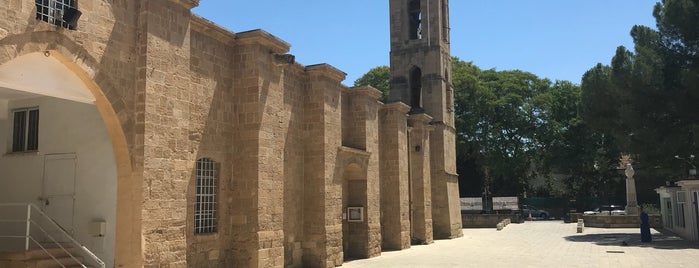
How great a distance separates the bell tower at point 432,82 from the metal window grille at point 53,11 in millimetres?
19171

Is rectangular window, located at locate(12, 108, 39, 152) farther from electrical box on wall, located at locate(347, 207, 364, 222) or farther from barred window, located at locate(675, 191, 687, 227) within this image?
barred window, located at locate(675, 191, 687, 227)

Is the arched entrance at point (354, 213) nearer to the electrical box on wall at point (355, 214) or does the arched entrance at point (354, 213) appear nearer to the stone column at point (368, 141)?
the electrical box on wall at point (355, 214)

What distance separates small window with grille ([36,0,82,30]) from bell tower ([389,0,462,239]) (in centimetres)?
1913

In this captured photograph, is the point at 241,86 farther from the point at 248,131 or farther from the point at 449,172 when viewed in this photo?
the point at 449,172

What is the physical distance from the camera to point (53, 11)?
8641 mm

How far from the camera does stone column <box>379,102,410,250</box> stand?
2088cm

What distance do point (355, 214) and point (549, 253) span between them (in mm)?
6542

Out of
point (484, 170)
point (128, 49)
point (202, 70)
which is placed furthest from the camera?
point (484, 170)

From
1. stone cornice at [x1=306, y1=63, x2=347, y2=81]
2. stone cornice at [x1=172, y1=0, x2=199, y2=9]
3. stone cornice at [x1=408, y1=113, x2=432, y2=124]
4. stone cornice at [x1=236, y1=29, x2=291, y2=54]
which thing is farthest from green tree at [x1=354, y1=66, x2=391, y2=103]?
stone cornice at [x1=172, y1=0, x2=199, y2=9]

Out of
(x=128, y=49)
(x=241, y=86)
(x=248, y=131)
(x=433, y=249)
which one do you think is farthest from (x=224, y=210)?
(x=433, y=249)

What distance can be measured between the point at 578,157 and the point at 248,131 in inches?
1376

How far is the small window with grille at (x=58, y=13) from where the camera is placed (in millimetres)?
8500

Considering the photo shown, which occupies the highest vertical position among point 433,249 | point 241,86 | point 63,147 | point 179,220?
point 241,86

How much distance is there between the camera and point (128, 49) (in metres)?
9.92
